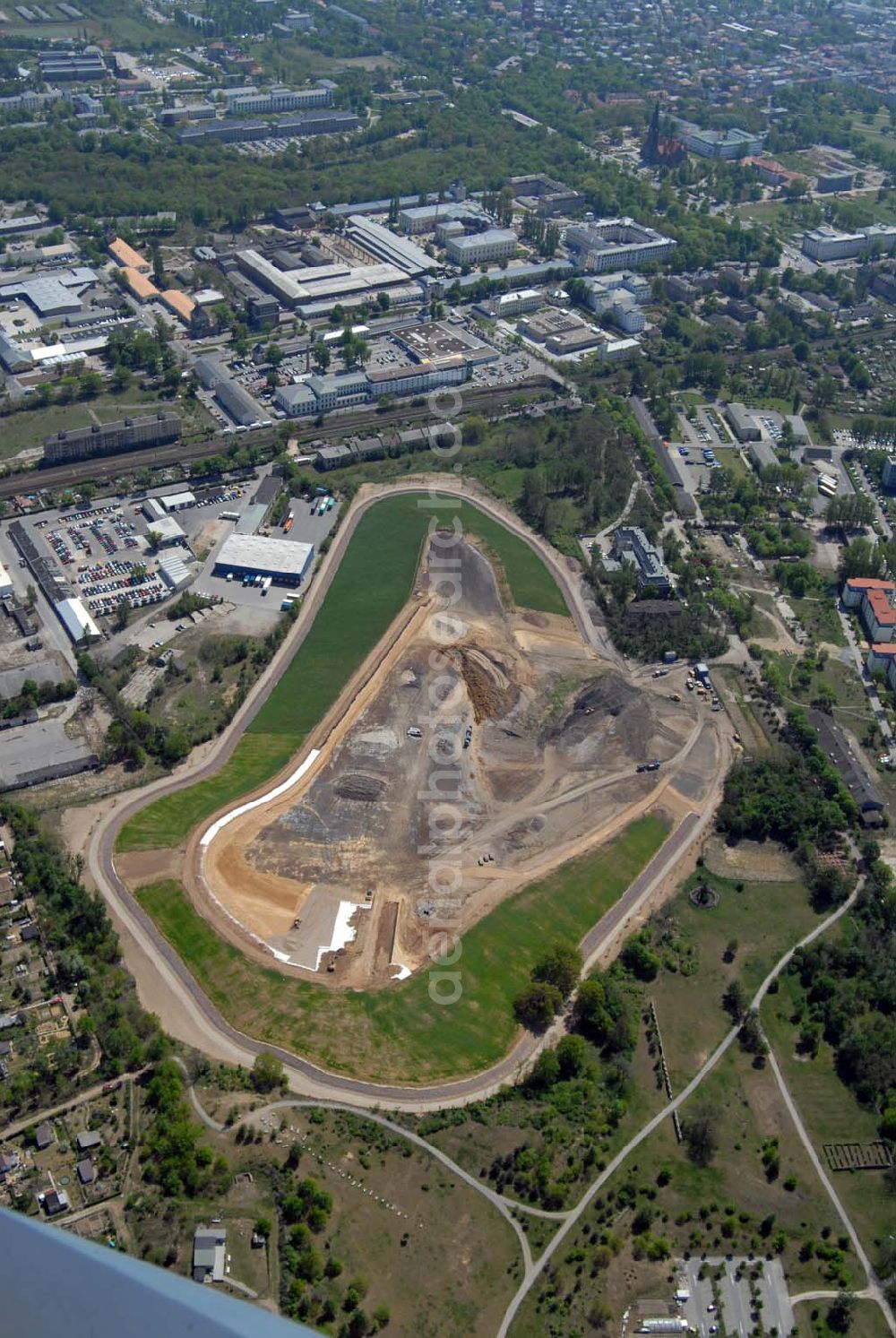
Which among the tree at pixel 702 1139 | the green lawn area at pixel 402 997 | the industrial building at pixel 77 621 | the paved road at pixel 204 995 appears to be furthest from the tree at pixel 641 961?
the industrial building at pixel 77 621

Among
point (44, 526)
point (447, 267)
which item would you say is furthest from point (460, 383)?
point (44, 526)

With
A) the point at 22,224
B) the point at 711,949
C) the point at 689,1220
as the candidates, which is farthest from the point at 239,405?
the point at 689,1220

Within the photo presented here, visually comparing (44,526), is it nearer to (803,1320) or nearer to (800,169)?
(803,1320)

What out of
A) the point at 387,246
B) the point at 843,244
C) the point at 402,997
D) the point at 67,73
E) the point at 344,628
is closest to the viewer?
the point at 402,997

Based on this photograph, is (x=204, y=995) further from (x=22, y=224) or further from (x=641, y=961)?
(x=22, y=224)

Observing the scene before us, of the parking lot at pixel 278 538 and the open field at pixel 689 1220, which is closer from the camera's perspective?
the open field at pixel 689 1220

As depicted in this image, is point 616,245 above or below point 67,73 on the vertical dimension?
below

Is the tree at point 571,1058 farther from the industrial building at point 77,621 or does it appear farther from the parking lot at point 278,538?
the industrial building at point 77,621
